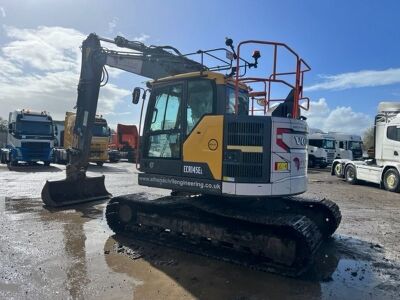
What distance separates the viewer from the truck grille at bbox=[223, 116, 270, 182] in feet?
19.0

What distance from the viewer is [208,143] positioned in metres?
6.09

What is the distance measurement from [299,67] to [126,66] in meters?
4.49

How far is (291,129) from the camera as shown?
6.00 meters

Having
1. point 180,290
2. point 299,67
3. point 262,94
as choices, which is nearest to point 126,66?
point 262,94

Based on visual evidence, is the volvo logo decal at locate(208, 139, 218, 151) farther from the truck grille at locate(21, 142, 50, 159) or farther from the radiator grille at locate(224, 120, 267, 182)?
the truck grille at locate(21, 142, 50, 159)

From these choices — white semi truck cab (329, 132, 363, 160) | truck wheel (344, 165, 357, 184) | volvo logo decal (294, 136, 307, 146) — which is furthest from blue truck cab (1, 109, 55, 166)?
white semi truck cab (329, 132, 363, 160)

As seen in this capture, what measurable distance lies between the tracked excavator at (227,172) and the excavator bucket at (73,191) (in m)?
3.09

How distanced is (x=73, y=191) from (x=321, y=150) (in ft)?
80.2

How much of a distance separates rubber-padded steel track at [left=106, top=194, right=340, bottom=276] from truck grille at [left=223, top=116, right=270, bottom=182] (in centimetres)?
66

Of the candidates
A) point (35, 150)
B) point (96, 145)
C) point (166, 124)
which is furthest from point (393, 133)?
point (35, 150)

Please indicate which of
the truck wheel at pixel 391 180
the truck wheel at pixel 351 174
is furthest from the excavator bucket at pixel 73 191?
the truck wheel at pixel 351 174

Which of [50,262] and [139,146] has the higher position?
[139,146]

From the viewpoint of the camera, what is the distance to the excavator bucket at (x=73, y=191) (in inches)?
388

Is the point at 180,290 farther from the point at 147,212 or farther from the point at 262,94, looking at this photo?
the point at 262,94
